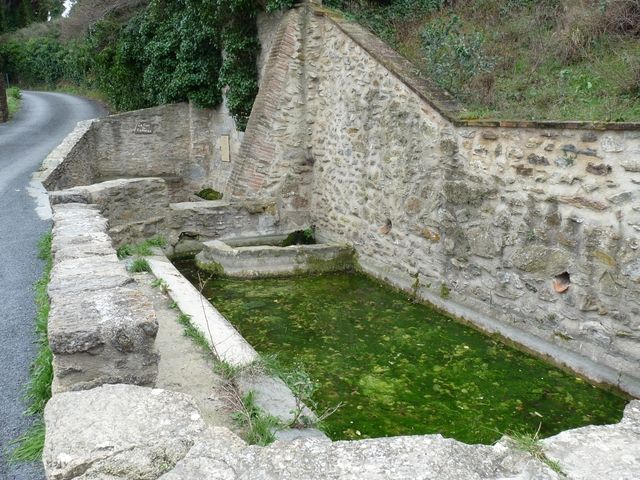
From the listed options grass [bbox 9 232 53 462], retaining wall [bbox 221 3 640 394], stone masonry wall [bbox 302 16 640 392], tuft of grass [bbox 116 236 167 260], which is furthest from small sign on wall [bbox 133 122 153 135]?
grass [bbox 9 232 53 462]

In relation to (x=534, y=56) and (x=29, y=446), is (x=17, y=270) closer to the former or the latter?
(x=29, y=446)

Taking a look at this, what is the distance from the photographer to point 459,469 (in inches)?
87.4

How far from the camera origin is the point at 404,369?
5.78 meters

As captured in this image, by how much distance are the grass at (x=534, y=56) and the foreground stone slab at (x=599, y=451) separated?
3.71 metres

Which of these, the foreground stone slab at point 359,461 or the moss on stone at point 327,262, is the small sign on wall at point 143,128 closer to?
the moss on stone at point 327,262

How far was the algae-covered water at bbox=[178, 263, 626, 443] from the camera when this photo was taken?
16.0ft

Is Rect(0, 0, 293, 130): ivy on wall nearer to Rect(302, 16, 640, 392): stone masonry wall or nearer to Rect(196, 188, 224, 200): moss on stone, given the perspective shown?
Rect(196, 188, 224, 200): moss on stone

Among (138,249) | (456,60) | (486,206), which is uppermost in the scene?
(456,60)

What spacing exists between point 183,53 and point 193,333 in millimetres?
10866

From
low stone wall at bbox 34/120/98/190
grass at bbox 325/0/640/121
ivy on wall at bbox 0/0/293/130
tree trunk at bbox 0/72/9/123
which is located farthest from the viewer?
tree trunk at bbox 0/72/9/123

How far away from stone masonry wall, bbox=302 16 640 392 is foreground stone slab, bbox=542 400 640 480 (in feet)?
9.85

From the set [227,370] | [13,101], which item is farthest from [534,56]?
[13,101]

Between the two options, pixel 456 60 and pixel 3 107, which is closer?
pixel 456 60

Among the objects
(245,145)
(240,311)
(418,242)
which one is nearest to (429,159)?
(418,242)
